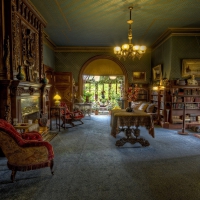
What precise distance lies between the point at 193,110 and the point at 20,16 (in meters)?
6.77

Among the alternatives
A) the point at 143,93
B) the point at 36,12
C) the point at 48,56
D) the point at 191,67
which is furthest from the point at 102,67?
the point at 36,12

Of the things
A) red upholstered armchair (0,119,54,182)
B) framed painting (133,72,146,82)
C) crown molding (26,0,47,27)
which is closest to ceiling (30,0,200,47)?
crown molding (26,0,47,27)

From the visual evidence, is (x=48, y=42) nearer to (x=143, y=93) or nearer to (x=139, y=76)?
(x=139, y=76)

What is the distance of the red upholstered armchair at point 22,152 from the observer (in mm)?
2619

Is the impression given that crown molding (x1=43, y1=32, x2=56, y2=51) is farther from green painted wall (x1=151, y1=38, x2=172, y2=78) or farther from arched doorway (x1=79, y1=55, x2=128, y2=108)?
green painted wall (x1=151, y1=38, x2=172, y2=78)

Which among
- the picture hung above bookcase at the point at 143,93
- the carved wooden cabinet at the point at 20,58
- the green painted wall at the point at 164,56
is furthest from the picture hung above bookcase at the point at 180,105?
the carved wooden cabinet at the point at 20,58

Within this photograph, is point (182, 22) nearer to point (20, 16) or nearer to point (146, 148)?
point (146, 148)

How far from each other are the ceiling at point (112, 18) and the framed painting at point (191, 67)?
1.28 m

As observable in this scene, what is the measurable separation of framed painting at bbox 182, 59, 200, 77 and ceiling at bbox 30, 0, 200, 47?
128cm

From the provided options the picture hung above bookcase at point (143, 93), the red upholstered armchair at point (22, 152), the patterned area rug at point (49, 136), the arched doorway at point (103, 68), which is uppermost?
the arched doorway at point (103, 68)

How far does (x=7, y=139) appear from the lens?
2.61 metres

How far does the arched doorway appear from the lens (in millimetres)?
9461

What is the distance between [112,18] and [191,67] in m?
3.60

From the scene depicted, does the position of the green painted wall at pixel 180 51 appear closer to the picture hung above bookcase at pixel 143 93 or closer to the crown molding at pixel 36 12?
the picture hung above bookcase at pixel 143 93
